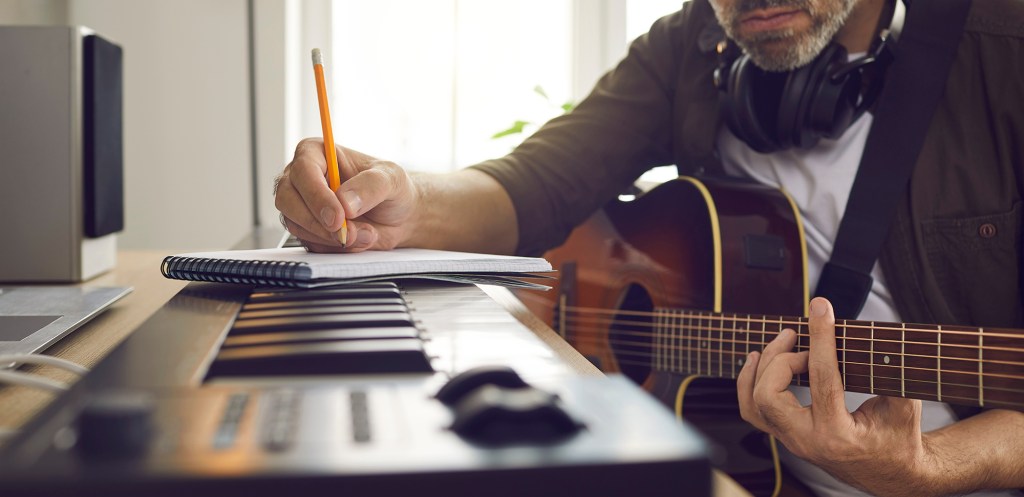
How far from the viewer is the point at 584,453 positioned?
0.72ft

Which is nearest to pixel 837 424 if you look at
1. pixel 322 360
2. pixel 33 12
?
pixel 322 360

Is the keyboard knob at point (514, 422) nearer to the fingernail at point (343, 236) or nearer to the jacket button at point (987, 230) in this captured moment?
the fingernail at point (343, 236)

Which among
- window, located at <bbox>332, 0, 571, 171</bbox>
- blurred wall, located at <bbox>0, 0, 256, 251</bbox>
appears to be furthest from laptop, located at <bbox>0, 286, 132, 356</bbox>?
window, located at <bbox>332, 0, 571, 171</bbox>

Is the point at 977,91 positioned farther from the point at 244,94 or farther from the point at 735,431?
the point at 244,94

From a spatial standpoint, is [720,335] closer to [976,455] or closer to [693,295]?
[693,295]

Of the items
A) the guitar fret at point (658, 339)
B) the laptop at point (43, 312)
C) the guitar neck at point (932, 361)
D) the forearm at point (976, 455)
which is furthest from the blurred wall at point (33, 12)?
the forearm at point (976, 455)

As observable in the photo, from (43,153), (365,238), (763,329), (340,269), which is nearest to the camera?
(340,269)

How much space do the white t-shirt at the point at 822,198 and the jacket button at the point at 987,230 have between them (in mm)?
124

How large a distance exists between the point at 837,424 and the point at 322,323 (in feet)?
1.81

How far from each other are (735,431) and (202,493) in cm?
97

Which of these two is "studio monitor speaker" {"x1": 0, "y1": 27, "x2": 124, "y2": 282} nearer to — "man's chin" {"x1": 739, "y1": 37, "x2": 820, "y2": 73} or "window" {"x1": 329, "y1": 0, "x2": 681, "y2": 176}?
"man's chin" {"x1": 739, "y1": 37, "x2": 820, "y2": 73}

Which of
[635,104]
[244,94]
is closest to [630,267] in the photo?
[635,104]

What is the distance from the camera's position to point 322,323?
1.33 ft

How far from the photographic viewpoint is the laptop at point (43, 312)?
55 centimetres
